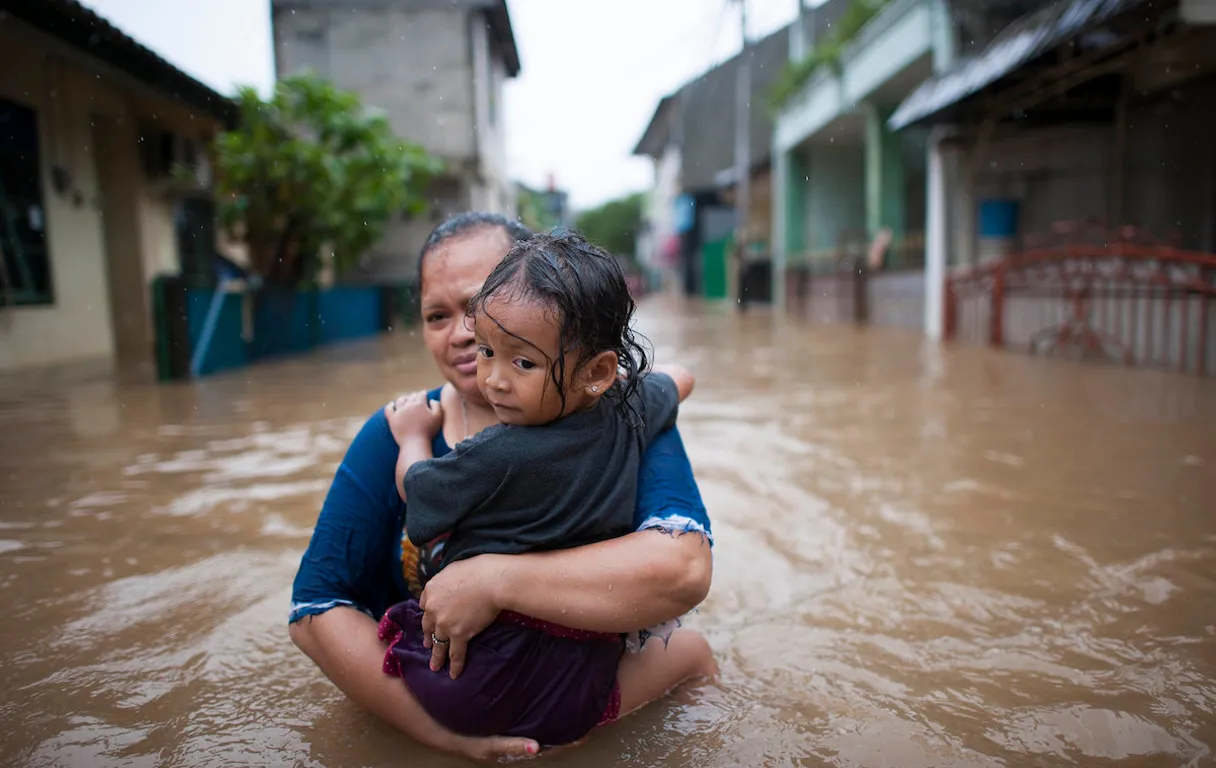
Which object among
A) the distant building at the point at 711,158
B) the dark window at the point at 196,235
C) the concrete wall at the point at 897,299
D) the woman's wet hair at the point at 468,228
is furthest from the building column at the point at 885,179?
the woman's wet hair at the point at 468,228

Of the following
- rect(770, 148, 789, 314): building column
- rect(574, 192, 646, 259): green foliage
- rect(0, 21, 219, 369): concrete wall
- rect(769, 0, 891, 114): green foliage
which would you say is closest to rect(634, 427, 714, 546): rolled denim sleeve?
rect(0, 21, 219, 369): concrete wall

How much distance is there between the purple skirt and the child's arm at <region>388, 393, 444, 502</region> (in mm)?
307

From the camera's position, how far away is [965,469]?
14.3 feet

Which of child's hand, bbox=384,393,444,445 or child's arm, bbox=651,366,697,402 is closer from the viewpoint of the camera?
child's hand, bbox=384,393,444,445

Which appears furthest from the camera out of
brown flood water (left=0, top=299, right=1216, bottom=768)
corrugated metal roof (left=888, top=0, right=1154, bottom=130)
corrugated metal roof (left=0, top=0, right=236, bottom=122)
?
corrugated metal roof (left=888, top=0, right=1154, bottom=130)

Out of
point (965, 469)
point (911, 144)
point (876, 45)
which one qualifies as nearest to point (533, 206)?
point (911, 144)

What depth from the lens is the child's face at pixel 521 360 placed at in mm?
1477

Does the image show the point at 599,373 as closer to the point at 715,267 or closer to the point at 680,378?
the point at 680,378

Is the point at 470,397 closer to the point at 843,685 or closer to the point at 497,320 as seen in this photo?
the point at 497,320

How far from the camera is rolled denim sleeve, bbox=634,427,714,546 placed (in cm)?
169

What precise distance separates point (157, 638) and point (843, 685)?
184 cm

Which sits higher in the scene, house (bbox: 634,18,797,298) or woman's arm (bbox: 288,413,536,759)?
house (bbox: 634,18,797,298)

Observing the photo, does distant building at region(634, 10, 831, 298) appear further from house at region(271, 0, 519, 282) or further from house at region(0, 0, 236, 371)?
house at region(0, 0, 236, 371)

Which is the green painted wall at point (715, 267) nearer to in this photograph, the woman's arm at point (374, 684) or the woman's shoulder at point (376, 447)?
the woman's shoulder at point (376, 447)
